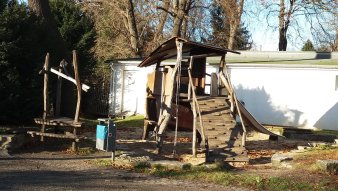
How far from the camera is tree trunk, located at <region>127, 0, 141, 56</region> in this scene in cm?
3317

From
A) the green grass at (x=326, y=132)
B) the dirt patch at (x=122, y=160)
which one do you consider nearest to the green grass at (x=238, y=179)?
the dirt patch at (x=122, y=160)

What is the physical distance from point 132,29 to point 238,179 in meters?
25.3

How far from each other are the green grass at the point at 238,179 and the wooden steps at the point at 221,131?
1.47 metres

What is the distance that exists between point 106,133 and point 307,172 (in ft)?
14.7

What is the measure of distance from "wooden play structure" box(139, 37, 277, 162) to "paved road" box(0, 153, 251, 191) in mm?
2706

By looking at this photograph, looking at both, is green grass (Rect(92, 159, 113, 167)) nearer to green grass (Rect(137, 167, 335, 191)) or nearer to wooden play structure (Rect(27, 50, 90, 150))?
green grass (Rect(137, 167, 335, 191))

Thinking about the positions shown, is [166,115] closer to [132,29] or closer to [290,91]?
[290,91]

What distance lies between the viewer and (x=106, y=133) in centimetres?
1147

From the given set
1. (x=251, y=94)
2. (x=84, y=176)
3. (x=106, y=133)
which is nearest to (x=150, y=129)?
(x=106, y=133)

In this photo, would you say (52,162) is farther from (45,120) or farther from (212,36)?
(212,36)

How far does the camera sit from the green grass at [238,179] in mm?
8992

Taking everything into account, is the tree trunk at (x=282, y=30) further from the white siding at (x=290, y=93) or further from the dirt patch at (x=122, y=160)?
the dirt patch at (x=122, y=160)

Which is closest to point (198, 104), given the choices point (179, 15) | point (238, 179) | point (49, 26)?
point (238, 179)

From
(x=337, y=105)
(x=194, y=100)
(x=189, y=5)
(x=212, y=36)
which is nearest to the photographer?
(x=194, y=100)
